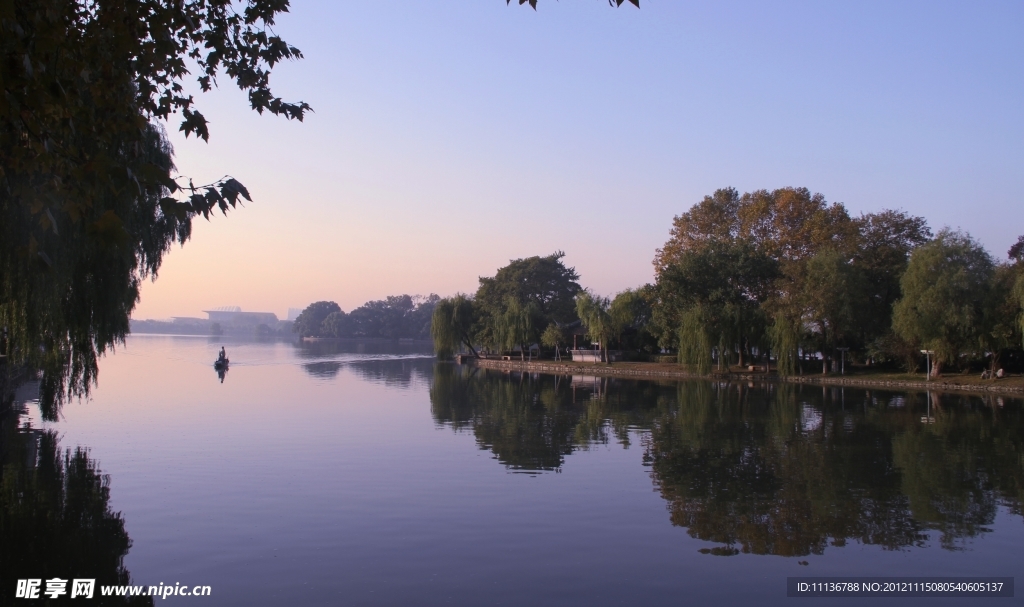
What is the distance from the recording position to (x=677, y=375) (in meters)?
39.6

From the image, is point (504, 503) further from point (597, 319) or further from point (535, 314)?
point (535, 314)

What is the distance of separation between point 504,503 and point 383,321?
367ft

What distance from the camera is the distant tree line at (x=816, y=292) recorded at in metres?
30.5

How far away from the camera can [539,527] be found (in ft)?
28.1

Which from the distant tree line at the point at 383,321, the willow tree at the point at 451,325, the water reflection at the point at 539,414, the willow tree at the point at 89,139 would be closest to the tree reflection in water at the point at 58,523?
the willow tree at the point at 89,139

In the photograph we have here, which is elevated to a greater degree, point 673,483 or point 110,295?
point 110,295

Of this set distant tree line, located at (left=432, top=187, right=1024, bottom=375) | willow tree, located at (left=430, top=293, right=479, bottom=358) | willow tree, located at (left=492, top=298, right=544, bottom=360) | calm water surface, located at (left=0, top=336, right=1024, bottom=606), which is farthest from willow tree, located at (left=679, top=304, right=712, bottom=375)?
willow tree, located at (left=430, top=293, right=479, bottom=358)

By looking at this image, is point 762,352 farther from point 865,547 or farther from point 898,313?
point 865,547

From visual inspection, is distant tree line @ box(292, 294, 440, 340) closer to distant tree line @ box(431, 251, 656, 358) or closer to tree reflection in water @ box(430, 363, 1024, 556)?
distant tree line @ box(431, 251, 656, 358)

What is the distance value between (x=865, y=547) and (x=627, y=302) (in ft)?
133

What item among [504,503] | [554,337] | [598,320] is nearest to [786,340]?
[598,320]

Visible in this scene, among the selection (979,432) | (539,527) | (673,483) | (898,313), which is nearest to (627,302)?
(898,313)

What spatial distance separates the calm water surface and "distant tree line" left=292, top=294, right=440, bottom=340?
326ft

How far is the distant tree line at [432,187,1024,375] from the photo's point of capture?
30.5 metres
